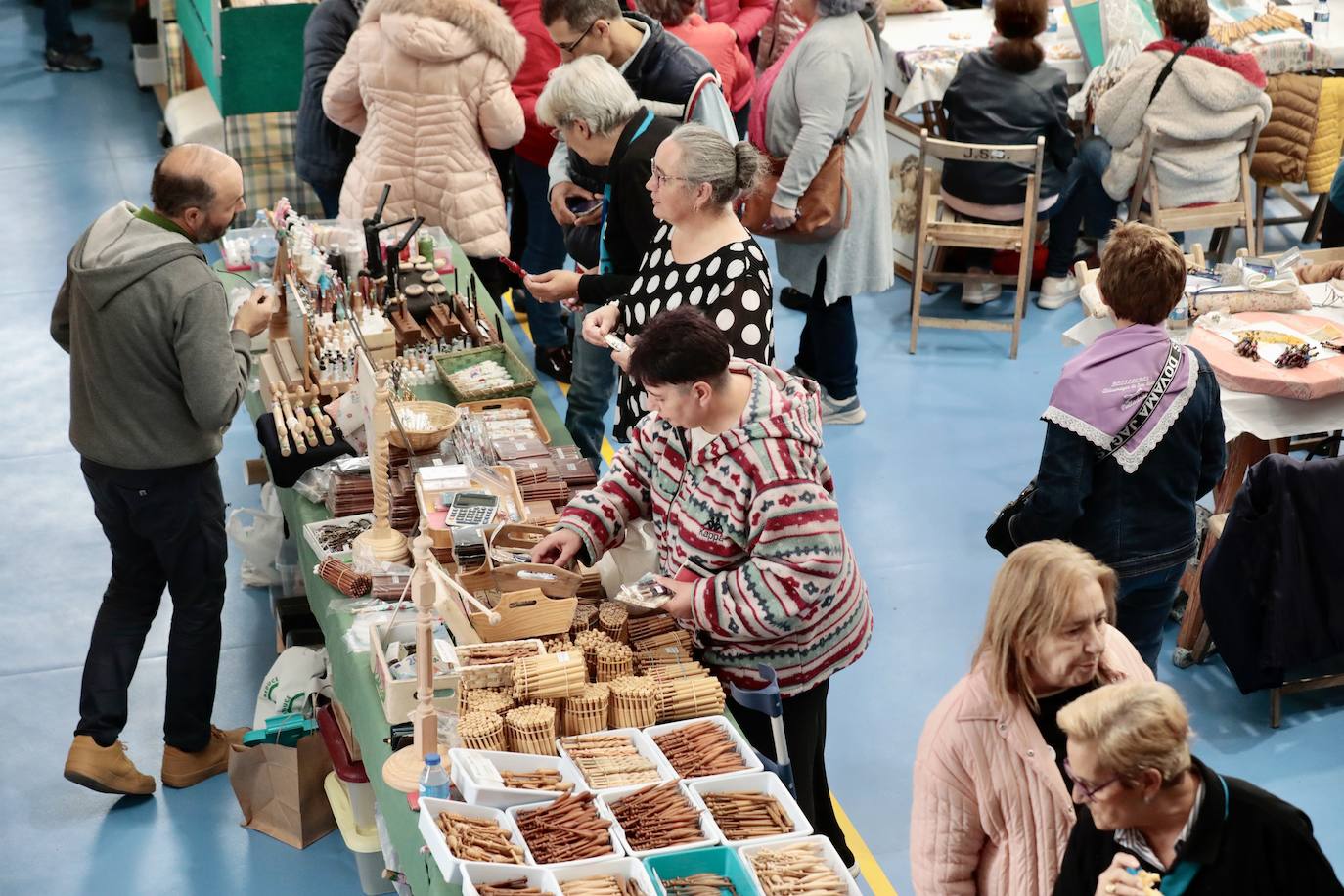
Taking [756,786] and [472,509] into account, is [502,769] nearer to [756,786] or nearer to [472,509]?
[756,786]

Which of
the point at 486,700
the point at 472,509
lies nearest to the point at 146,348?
the point at 472,509

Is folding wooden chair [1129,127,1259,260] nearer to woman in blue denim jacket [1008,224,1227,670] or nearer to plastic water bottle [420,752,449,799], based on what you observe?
woman in blue denim jacket [1008,224,1227,670]

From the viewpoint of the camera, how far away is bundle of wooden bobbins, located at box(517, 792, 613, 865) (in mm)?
2854

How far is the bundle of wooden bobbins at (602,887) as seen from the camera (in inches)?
109

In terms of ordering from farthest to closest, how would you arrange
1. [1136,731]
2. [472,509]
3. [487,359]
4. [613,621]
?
[487,359], [472,509], [613,621], [1136,731]

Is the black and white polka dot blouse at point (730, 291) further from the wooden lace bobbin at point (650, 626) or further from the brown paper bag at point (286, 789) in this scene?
the brown paper bag at point (286, 789)

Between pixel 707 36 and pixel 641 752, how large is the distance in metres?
4.39

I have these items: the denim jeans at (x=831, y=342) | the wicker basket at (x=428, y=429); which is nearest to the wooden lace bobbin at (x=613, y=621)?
the wicker basket at (x=428, y=429)

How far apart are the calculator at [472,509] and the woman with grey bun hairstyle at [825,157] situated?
8.83ft

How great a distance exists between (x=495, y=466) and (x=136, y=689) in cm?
170

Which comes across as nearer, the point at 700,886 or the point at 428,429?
the point at 700,886

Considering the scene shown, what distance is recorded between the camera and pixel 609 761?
3.12 metres

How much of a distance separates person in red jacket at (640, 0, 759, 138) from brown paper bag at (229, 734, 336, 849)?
3.47m

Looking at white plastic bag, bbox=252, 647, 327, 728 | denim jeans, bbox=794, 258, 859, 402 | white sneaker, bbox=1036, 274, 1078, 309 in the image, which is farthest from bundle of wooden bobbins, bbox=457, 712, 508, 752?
white sneaker, bbox=1036, 274, 1078, 309
